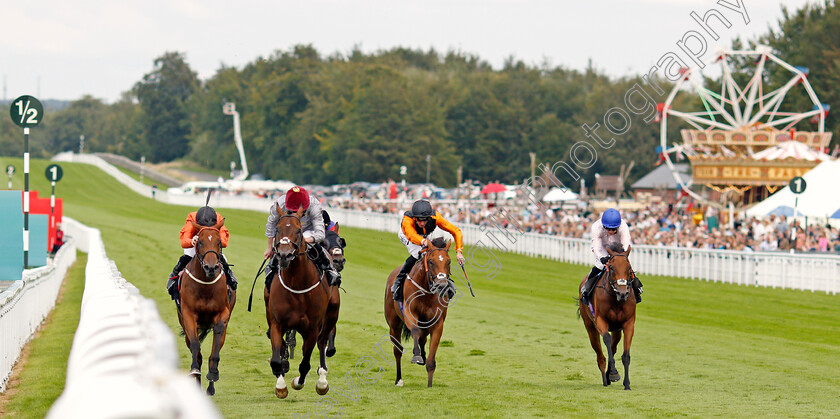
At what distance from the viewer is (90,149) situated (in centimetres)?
15688

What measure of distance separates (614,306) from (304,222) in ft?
12.2

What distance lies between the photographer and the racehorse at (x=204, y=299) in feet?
33.3

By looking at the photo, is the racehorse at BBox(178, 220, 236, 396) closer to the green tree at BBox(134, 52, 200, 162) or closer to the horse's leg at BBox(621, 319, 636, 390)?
the horse's leg at BBox(621, 319, 636, 390)

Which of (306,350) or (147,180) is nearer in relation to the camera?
(306,350)

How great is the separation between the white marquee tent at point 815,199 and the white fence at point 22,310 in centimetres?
2298

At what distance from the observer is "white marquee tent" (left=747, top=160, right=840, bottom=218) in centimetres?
3170

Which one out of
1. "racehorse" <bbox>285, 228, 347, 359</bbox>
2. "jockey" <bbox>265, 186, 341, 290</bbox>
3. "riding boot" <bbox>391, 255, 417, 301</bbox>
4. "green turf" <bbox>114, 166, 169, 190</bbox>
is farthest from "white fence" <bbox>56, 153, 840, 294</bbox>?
"green turf" <bbox>114, 166, 169, 190</bbox>

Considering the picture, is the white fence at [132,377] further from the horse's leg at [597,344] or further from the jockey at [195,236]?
the horse's leg at [597,344]

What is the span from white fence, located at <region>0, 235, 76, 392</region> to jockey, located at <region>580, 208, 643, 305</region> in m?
6.72

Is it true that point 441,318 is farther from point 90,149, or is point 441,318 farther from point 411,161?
point 90,149

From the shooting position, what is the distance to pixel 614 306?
11312 mm

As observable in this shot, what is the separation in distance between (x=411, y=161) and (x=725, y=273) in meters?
63.5

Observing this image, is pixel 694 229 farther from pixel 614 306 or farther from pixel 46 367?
pixel 46 367

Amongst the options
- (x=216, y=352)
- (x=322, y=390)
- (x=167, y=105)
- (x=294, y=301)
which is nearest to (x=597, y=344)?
(x=322, y=390)
